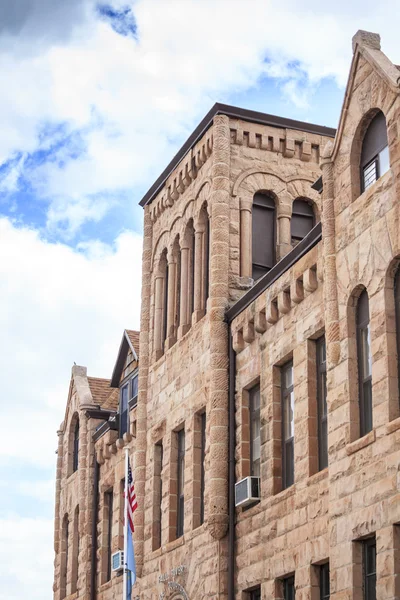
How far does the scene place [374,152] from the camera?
20438mm

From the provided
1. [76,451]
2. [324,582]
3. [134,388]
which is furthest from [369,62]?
[76,451]

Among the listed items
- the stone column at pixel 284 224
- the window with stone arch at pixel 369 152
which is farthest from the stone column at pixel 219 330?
the window with stone arch at pixel 369 152

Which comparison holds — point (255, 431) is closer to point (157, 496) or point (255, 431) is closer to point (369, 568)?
point (157, 496)

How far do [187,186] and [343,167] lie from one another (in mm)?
9405

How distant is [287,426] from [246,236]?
6.06 m

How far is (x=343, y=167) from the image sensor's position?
21156 millimetres

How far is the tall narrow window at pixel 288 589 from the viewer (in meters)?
21.8

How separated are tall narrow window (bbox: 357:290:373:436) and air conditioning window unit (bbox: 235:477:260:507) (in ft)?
15.4

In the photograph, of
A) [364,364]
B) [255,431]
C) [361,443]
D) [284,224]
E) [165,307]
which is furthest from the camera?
[165,307]

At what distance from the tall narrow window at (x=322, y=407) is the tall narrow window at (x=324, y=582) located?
183 centimetres

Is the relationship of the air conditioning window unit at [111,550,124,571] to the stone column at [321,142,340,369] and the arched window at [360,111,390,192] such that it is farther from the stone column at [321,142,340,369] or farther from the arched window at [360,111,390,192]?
the arched window at [360,111,390,192]

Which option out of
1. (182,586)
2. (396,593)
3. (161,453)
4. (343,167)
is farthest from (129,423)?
(396,593)

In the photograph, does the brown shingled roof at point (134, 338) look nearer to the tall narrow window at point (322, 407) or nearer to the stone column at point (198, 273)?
the stone column at point (198, 273)

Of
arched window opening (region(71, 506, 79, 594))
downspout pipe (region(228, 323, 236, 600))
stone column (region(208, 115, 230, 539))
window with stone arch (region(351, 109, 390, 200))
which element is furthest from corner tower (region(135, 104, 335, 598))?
arched window opening (region(71, 506, 79, 594))
